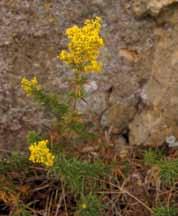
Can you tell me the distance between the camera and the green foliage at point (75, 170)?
2361 millimetres

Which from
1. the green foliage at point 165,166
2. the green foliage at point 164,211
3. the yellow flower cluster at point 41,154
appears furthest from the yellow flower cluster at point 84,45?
the green foliage at point 164,211

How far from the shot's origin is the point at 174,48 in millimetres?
2678

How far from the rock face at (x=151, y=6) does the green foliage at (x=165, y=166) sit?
565 millimetres

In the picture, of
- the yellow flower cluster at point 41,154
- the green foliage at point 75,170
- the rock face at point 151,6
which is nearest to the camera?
the yellow flower cluster at point 41,154

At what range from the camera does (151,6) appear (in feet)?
8.48

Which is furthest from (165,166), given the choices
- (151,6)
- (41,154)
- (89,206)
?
(151,6)

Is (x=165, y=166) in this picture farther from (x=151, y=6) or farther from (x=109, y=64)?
(x=151, y=6)

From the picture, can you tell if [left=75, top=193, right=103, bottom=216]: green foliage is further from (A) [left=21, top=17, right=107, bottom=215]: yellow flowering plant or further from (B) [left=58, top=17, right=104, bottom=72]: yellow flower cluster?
(B) [left=58, top=17, right=104, bottom=72]: yellow flower cluster

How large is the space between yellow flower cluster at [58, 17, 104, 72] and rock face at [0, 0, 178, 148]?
0.37 metres

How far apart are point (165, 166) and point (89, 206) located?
0.32m

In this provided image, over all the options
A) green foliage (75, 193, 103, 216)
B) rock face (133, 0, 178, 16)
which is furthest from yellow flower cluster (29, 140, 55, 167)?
rock face (133, 0, 178, 16)

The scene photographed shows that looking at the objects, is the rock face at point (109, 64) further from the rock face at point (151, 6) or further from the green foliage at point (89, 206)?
the green foliage at point (89, 206)

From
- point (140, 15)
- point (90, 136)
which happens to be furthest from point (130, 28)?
point (90, 136)

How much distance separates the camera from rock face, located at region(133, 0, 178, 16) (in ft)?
8.48
